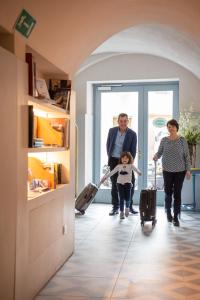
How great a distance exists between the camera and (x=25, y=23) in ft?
8.45

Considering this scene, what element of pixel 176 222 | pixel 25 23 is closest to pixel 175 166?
pixel 176 222

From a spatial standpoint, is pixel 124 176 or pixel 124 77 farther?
pixel 124 77

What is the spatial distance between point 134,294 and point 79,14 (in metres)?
2.38

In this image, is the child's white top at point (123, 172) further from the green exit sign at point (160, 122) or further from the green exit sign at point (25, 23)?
the green exit sign at point (25, 23)

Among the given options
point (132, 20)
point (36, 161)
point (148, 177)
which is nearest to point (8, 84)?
point (36, 161)

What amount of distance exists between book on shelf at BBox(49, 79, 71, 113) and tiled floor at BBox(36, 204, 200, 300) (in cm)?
159

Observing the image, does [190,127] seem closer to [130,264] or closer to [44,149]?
[130,264]

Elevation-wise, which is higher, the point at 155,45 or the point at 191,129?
the point at 155,45

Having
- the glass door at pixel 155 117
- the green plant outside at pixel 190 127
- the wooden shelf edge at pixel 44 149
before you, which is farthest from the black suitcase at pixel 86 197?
the wooden shelf edge at pixel 44 149

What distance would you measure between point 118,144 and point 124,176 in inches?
28.0

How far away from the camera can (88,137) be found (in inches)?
297

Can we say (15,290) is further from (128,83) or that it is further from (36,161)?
(128,83)

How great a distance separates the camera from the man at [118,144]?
629 centimetres

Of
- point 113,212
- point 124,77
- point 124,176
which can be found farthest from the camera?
point 124,77
